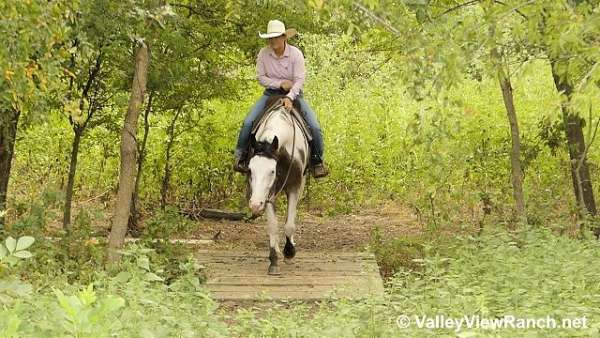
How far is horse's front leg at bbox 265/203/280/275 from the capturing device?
1105cm

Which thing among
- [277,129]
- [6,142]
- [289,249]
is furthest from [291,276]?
[6,142]

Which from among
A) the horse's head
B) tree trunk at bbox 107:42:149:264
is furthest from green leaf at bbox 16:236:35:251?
the horse's head

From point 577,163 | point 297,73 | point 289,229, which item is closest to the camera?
point 297,73

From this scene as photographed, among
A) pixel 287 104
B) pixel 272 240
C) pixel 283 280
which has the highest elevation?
pixel 287 104

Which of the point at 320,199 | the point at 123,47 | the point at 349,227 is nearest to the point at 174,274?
the point at 123,47

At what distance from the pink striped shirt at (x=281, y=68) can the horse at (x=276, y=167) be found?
0.33 metres

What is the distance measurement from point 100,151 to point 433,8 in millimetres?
9164

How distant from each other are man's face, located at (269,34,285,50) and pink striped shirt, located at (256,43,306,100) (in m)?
0.10

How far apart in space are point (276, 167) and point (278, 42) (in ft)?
5.03

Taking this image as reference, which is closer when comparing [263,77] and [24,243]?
[24,243]

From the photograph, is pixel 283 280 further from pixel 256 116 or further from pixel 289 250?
pixel 256 116

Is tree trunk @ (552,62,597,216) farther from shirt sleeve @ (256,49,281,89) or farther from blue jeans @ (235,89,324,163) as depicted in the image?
shirt sleeve @ (256,49,281,89)

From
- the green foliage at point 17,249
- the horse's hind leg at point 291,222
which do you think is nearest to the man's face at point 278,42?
the horse's hind leg at point 291,222

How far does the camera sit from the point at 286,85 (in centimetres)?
1160
